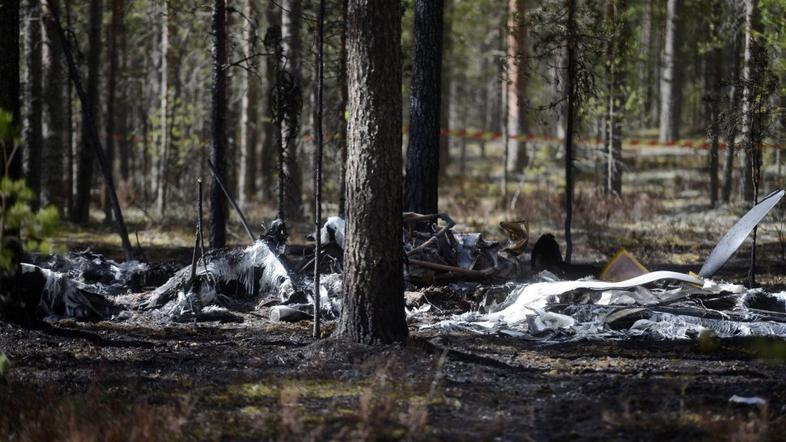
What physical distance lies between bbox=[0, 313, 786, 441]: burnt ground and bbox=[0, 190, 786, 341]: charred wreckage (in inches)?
23.1

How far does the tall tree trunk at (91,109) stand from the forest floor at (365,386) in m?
10.7

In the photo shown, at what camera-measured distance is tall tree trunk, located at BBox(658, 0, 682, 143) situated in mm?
31312

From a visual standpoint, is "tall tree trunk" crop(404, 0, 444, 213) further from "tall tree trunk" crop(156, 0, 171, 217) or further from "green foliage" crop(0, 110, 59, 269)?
"tall tree trunk" crop(156, 0, 171, 217)

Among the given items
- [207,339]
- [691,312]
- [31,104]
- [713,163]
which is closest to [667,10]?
[713,163]

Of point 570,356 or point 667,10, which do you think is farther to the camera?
point 667,10

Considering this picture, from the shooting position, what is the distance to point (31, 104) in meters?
18.4

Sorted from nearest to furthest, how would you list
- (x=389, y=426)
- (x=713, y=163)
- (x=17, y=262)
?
(x=389, y=426) < (x=17, y=262) < (x=713, y=163)

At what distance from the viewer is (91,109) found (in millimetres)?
19109

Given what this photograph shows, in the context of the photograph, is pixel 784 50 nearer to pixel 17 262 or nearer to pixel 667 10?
pixel 17 262

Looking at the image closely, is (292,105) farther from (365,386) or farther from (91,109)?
(91,109)

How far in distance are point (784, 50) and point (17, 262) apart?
1367 centimetres

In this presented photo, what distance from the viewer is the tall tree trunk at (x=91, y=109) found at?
19.2m

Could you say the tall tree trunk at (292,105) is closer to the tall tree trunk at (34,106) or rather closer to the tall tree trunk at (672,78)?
the tall tree trunk at (34,106)

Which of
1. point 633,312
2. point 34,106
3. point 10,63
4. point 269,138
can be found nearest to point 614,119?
point 269,138
